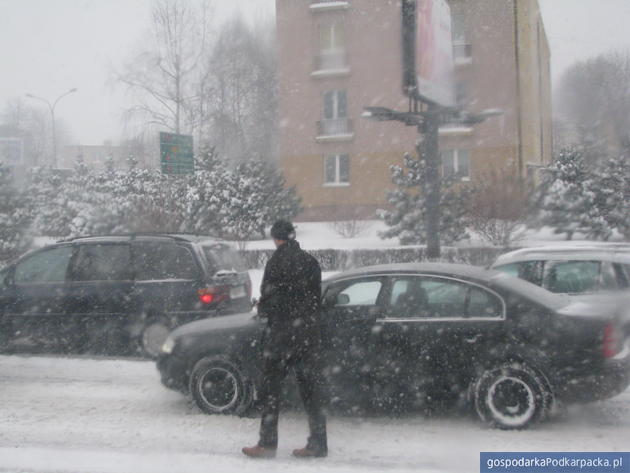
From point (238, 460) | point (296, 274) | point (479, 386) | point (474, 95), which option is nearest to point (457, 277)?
point (479, 386)

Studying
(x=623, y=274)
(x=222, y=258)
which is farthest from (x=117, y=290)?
(x=623, y=274)

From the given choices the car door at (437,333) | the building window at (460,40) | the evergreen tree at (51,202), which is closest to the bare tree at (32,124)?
the evergreen tree at (51,202)

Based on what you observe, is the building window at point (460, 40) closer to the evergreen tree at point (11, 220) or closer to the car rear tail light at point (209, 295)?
the car rear tail light at point (209, 295)

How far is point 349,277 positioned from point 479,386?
Answer: 145 cm

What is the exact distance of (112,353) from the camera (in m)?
9.54

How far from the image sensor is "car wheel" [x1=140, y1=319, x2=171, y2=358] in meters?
8.82

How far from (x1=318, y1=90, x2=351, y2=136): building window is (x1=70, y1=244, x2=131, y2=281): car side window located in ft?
76.5

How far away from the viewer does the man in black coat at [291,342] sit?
4.84 meters

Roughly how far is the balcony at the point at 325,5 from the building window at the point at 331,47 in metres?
0.72

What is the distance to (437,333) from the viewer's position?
569cm

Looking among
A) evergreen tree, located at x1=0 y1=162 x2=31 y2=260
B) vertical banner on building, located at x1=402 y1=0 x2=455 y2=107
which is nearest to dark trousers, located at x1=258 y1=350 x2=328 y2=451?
vertical banner on building, located at x1=402 y1=0 x2=455 y2=107

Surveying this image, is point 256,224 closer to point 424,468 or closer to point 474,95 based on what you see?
point 474,95

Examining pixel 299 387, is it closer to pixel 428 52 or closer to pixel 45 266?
pixel 45 266

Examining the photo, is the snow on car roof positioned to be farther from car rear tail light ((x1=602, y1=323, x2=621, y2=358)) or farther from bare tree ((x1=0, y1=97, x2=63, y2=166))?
bare tree ((x1=0, y1=97, x2=63, y2=166))
